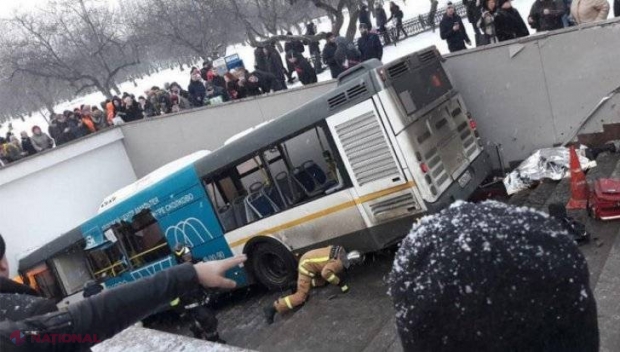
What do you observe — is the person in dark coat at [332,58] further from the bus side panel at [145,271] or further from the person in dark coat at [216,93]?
the bus side panel at [145,271]

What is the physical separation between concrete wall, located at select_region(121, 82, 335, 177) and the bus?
139 inches

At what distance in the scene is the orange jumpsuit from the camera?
784 cm

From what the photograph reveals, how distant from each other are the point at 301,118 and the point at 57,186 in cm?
1253

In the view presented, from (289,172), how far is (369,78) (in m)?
2.00

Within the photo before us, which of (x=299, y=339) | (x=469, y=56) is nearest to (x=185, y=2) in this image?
(x=469, y=56)

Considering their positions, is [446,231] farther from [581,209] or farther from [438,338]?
[581,209]

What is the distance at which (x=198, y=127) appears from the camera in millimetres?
15695

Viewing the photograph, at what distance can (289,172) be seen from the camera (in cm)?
861

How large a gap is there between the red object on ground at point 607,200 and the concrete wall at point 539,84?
10.4 feet

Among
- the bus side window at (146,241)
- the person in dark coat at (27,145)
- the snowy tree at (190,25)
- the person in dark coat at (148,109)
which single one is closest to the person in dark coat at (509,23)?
the bus side window at (146,241)

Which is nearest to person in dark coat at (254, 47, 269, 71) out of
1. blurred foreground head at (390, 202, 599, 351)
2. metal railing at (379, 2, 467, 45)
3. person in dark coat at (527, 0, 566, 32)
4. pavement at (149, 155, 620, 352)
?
person in dark coat at (527, 0, 566, 32)

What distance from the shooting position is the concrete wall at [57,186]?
54.4 ft

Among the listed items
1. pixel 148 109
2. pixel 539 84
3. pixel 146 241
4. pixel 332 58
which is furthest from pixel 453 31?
pixel 148 109

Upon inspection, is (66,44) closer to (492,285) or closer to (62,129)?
(62,129)
